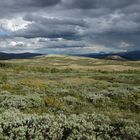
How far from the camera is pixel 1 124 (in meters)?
12.4

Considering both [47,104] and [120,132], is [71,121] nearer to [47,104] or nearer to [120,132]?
[120,132]

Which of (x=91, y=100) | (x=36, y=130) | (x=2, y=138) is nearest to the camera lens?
(x=2, y=138)

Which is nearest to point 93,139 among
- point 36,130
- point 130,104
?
point 36,130

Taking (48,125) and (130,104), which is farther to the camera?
(130,104)

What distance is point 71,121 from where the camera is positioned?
1343cm

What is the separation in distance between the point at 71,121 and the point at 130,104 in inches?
356

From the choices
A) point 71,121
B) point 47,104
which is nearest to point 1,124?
point 71,121

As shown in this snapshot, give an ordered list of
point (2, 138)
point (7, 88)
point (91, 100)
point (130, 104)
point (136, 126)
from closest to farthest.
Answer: point (2, 138) < point (136, 126) < point (130, 104) < point (91, 100) < point (7, 88)

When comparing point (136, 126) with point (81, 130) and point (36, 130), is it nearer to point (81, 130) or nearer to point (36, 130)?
point (81, 130)

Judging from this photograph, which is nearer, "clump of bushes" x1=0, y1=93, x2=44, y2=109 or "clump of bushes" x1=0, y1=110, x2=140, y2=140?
"clump of bushes" x1=0, y1=110, x2=140, y2=140

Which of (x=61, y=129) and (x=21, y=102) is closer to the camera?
(x=61, y=129)

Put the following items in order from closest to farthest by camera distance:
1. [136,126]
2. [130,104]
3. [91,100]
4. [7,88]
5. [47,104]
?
[136,126]
[47,104]
[130,104]
[91,100]
[7,88]

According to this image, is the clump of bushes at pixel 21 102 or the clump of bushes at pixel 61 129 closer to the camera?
the clump of bushes at pixel 61 129

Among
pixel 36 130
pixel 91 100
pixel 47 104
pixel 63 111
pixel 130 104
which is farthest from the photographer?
pixel 91 100
